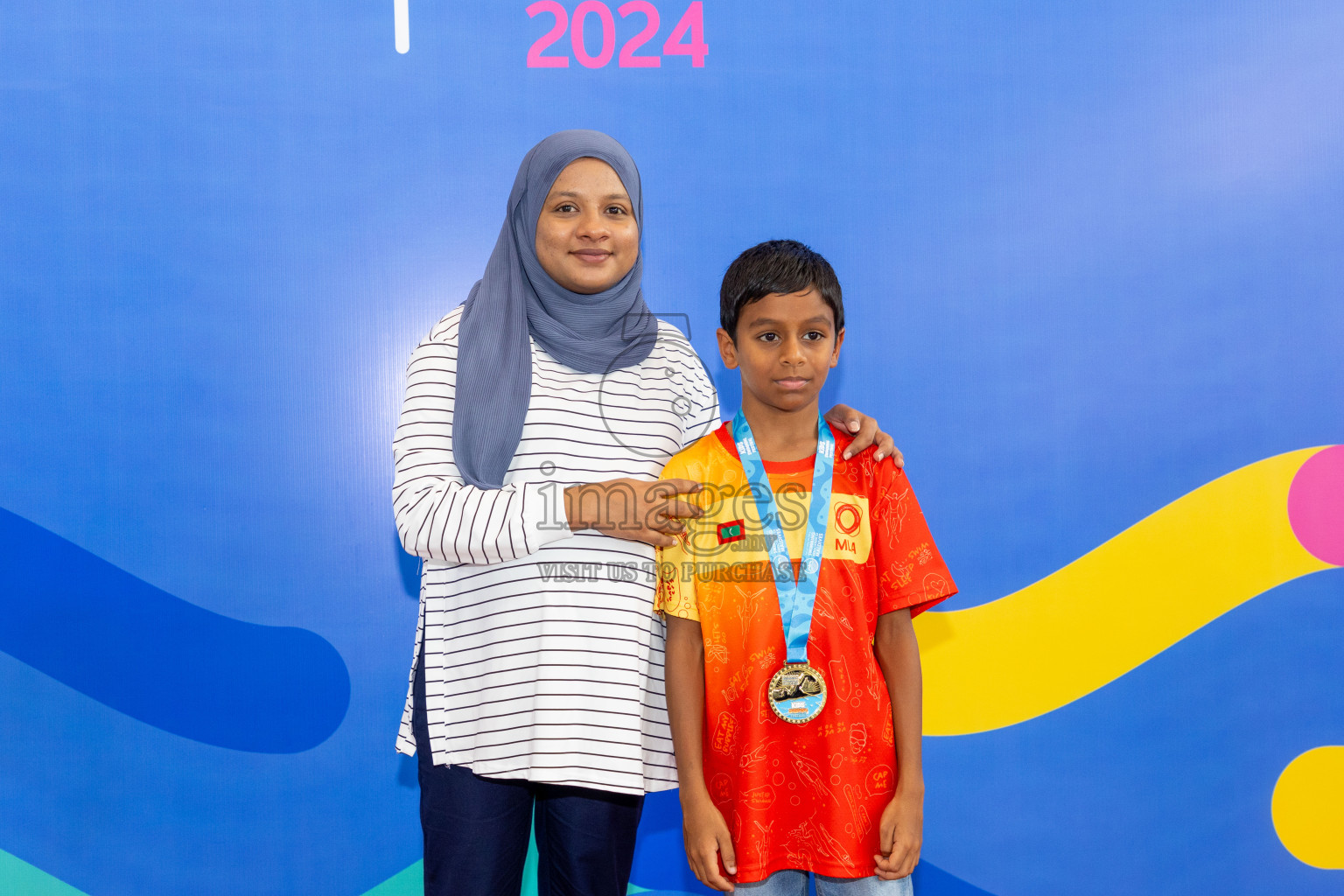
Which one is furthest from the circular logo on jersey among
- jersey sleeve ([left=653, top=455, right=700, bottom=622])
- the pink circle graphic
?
the pink circle graphic

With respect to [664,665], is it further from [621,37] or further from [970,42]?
[970,42]

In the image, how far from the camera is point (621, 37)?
1916 millimetres

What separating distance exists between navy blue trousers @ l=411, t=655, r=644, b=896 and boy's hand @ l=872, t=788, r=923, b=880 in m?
0.36

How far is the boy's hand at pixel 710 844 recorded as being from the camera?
1.20 metres

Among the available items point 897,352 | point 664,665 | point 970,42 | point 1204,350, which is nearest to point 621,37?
point 970,42

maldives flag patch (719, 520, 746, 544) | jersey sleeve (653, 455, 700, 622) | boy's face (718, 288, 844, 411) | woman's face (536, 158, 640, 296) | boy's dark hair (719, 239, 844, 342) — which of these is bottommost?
jersey sleeve (653, 455, 700, 622)

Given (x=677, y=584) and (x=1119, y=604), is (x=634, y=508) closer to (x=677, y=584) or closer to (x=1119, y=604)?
(x=677, y=584)

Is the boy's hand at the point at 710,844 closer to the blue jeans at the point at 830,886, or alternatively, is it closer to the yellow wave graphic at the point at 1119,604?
the blue jeans at the point at 830,886

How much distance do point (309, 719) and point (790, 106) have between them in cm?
170

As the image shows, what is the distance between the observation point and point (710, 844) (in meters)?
1.20

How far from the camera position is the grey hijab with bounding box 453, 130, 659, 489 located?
1.22 meters

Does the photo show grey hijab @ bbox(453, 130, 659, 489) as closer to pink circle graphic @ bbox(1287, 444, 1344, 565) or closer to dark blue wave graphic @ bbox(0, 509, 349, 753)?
dark blue wave graphic @ bbox(0, 509, 349, 753)

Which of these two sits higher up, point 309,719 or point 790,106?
point 790,106

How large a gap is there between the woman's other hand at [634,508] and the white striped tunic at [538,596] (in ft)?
0.09
